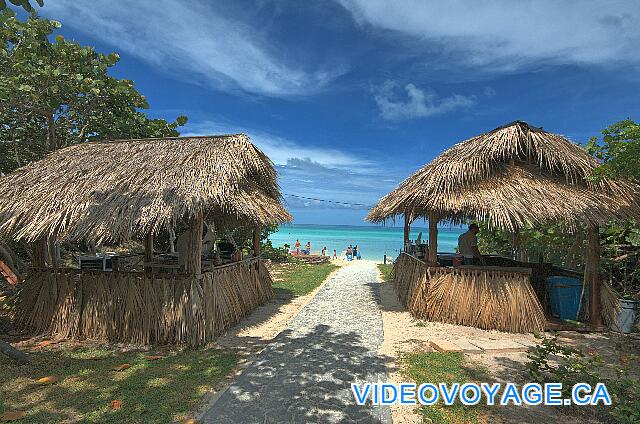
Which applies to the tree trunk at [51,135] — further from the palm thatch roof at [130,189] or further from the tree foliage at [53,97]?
the palm thatch roof at [130,189]

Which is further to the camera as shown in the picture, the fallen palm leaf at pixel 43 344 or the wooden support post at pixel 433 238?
the wooden support post at pixel 433 238

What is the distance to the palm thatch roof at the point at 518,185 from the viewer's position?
7082 millimetres

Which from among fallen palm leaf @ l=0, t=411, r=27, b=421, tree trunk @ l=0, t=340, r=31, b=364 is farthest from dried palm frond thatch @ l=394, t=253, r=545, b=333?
tree trunk @ l=0, t=340, r=31, b=364

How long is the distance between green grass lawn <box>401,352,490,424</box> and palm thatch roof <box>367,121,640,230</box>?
2965mm

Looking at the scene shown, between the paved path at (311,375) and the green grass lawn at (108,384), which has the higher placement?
the paved path at (311,375)

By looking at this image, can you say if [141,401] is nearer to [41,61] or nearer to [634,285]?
[41,61]

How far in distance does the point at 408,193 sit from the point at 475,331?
3.25m

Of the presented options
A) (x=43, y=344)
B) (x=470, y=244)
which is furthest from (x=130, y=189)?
(x=470, y=244)

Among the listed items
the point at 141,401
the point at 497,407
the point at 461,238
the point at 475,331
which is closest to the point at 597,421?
the point at 497,407

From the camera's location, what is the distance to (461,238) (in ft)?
30.1

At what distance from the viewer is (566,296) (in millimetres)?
7844

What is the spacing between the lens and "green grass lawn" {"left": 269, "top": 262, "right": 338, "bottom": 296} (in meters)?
11.9

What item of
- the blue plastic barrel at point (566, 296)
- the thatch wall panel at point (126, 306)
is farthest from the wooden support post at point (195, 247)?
the blue plastic barrel at point (566, 296)

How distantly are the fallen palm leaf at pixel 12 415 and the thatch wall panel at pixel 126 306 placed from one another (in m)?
2.49
